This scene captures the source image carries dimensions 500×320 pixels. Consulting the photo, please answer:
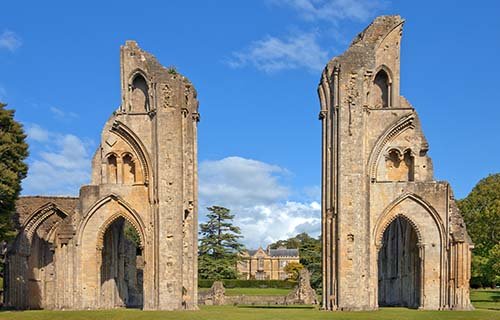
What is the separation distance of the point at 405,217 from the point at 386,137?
13.8 feet

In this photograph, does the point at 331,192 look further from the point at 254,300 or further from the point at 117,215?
the point at 254,300

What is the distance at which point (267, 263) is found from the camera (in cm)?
11800

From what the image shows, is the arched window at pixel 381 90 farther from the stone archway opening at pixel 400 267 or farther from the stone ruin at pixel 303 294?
the stone ruin at pixel 303 294

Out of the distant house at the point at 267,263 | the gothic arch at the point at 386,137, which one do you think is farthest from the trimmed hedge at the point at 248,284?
the distant house at the point at 267,263

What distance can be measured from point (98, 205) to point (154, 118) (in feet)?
17.7

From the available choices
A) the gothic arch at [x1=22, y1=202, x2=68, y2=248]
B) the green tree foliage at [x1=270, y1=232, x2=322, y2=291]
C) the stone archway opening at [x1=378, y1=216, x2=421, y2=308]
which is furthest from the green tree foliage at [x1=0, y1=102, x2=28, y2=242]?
the green tree foliage at [x1=270, y1=232, x2=322, y2=291]

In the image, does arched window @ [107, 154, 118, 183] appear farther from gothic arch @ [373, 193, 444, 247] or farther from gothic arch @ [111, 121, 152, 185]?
gothic arch @ [373, 193, 444, 247]

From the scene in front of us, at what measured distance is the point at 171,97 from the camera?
34.8 meters

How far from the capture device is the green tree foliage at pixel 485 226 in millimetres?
45591

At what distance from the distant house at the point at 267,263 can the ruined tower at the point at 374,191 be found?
79.9 metres

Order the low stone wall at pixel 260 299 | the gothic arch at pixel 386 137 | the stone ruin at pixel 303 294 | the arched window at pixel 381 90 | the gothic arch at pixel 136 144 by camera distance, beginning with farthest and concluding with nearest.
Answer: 1. the stone ruin at pixel 303 294
2. the low stone wall at pixel 260 299
3. the arched window at pixel 381 90
4. the gothic arch at pixel 136 144
5. the gothic arch at pixel 386 137

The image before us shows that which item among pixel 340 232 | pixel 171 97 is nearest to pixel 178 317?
pixel 340 232

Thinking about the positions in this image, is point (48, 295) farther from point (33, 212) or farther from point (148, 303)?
point (148, 303)

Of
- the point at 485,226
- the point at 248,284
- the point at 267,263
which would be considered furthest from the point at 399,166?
the point at 267,263
